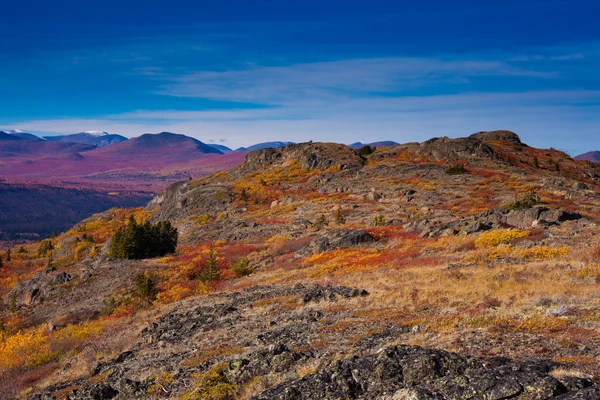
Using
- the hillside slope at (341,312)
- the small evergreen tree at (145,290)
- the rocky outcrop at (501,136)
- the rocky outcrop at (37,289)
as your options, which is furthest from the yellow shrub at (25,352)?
the rocky outcrop at (501,136)

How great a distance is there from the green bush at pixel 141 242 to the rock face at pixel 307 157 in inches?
2482

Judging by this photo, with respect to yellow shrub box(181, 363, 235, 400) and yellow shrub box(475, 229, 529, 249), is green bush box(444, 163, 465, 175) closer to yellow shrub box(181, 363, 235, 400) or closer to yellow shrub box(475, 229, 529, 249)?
yellow shrub box(475, 229, 529, 249)

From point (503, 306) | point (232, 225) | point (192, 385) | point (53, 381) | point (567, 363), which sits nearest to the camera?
point (567, 363)

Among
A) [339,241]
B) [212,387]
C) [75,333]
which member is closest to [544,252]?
[339,241]

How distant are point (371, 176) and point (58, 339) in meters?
83.1

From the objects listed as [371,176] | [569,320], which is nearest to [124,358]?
[569,320]

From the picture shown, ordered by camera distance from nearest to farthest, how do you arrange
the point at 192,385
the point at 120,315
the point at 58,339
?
the point at 192,385, the point at 58,339, the point at 120,315

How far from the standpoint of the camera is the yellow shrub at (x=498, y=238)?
119ft

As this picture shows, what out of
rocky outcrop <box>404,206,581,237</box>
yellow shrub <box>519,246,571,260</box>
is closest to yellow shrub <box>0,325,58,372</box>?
yellow shrub <box>519,246,571,260</box>

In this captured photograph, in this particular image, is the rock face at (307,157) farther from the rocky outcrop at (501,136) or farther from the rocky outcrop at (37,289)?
the rocky outcrop at (37,289)

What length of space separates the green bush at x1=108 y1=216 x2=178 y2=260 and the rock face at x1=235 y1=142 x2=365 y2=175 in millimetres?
63053

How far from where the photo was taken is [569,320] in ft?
49.6

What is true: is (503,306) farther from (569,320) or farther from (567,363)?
(567,363)

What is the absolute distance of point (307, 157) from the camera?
125 m
